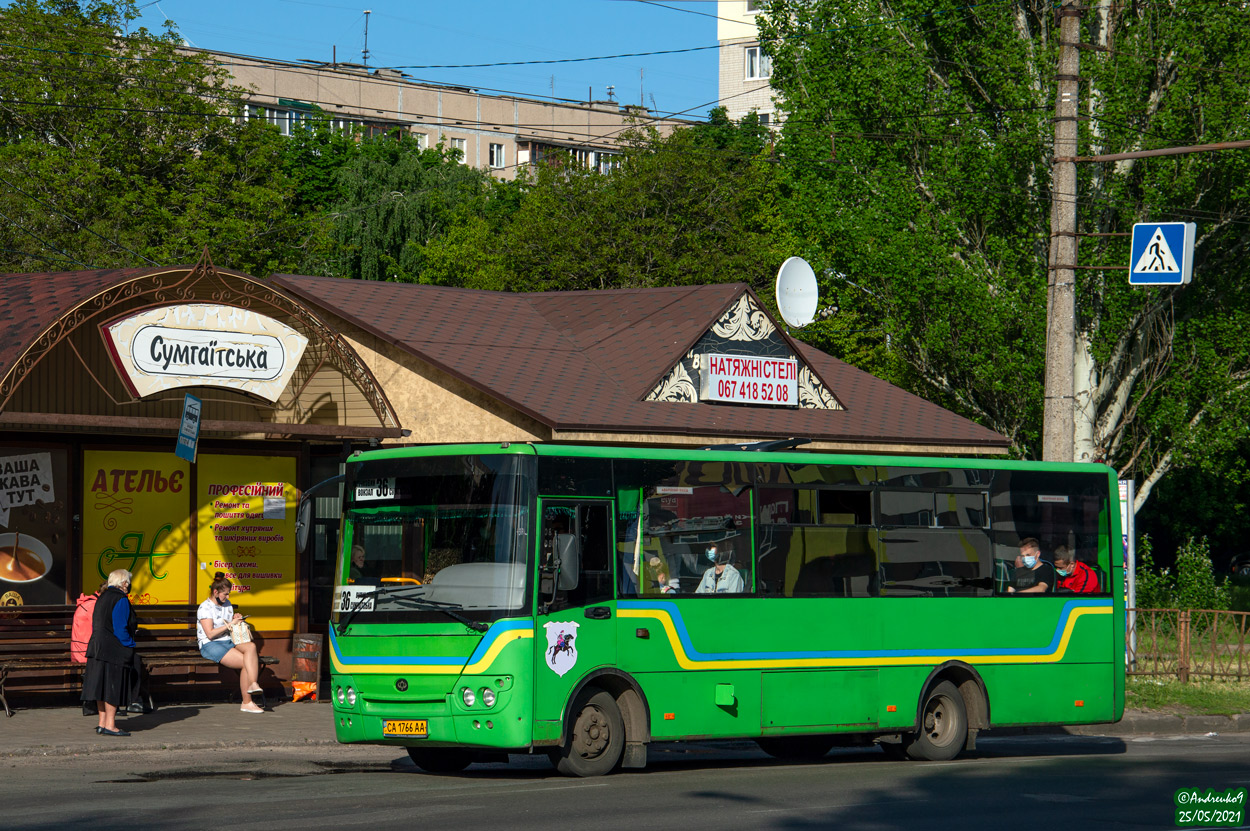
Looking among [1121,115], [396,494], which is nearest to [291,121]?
[1121,115]

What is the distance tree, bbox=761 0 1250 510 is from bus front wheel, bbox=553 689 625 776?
16.1 m

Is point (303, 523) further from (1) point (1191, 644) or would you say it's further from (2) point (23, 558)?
(1) point (1191, 644)

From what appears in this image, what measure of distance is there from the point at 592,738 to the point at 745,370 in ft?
41.3

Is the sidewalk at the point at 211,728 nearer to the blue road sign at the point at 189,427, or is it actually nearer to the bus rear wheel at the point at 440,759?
the bus rear wheel at the point at 440,759

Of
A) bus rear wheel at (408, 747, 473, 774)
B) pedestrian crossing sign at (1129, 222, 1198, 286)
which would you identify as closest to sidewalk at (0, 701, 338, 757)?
bus rear wheel at (408, 747, 473, 774)

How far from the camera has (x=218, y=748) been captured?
591 inches

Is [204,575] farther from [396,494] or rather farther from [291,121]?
[291,121]

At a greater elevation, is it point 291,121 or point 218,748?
Result: point 291,121

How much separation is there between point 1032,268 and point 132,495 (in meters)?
18.5

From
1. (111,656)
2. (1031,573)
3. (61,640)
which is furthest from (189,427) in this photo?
(1031,573)

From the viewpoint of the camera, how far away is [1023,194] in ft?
98.4

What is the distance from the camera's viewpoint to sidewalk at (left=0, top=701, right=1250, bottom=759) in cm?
1473

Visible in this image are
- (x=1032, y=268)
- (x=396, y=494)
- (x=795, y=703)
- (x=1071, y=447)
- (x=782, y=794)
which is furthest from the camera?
(x=1032, y=268)

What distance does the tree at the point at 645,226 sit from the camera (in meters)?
50.7
